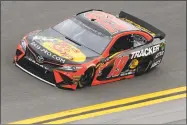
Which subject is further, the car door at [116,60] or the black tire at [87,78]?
the car door at [116,60]

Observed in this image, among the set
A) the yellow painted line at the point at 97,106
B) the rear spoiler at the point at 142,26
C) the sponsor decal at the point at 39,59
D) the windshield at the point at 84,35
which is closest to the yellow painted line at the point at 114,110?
the yellow painted line at the point at 97,106

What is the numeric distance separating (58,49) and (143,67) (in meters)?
2.22

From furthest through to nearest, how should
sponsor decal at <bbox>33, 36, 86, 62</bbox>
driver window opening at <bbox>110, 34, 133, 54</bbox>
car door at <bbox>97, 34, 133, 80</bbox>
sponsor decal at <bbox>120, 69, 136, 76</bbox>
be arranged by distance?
sponsor decal at <bbox>120, 69, 136, 76</bbox>
driver window opening at <bbox>110, 34, 133, 54</bbox>
car door at <bbox>97, 34, 133, 80</bbox>
sponsor decal at <bbox>33, 36, 86, 62</bbox>

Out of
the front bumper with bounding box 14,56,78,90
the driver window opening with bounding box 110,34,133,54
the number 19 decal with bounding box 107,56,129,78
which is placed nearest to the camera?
the front bumper with bounding box 14,56,78,90

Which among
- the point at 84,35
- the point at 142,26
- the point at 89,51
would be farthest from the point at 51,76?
the point at 142,26

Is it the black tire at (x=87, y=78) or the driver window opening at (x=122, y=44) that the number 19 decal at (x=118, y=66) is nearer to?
the driver window opening at (x=122, y=44)

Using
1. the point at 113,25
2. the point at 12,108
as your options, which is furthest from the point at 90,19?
the point at 12,108

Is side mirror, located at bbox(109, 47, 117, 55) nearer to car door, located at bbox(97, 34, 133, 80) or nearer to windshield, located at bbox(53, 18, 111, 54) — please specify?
car door, located at bbox(97, 34, 133, 80)

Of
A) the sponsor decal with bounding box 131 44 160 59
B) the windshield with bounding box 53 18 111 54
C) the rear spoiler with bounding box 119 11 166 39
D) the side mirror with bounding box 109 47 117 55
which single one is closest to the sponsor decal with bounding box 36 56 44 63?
the windshield with bounding box 53 18 111 54

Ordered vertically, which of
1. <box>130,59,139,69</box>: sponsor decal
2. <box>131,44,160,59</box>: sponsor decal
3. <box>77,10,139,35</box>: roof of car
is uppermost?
<box>77,10,139,35</box>: roof of car

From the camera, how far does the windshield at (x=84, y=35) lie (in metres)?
11.7

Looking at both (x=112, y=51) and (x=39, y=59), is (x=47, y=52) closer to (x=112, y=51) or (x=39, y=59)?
(x=39, y=59)

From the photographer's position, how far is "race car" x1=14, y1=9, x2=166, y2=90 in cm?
1101

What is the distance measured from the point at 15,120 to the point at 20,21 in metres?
5.56
